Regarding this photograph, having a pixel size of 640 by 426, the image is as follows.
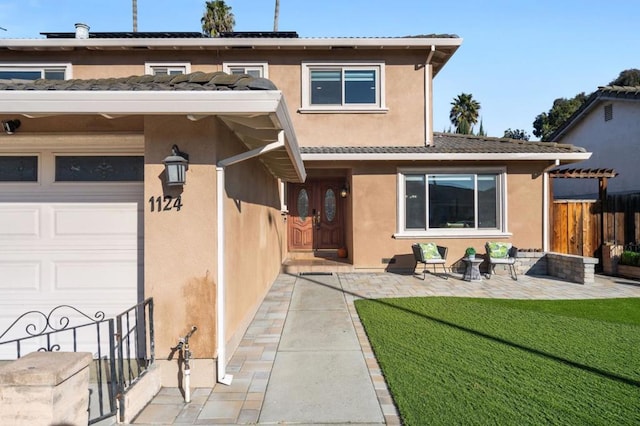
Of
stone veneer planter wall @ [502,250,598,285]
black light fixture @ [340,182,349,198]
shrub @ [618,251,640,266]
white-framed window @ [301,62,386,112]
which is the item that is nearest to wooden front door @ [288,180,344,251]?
black light fixture @ [340,182,349,198]

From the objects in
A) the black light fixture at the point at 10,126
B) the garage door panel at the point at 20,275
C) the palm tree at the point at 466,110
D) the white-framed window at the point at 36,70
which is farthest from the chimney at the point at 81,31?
the palm tree at the point at 466,110

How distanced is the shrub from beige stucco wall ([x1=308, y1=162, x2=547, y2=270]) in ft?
7.21

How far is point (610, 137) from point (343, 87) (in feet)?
39.3

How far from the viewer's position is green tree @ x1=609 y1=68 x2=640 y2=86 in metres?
35.3

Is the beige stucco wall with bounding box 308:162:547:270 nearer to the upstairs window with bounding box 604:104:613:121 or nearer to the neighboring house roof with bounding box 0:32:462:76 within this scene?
the neighboring house roof with bounding box 0:32:462:76

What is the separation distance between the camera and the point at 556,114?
4103 cm

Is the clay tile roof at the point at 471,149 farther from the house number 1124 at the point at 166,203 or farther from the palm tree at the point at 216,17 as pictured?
the palm tree at the point at 216,17

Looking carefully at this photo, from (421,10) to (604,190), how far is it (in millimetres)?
8110

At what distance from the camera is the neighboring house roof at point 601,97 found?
1403 cm

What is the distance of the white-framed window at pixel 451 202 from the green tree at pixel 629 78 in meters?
36.1

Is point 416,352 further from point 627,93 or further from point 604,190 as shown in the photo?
point 627,93

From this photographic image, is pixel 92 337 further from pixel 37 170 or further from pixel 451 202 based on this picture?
pixel 451 202

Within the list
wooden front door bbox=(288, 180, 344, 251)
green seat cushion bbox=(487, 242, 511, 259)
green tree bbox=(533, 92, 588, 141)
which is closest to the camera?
green seat cushion bbox=(487, 242, 511, 259)

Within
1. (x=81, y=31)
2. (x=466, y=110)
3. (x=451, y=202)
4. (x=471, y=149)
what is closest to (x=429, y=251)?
(x=451, y=202)
